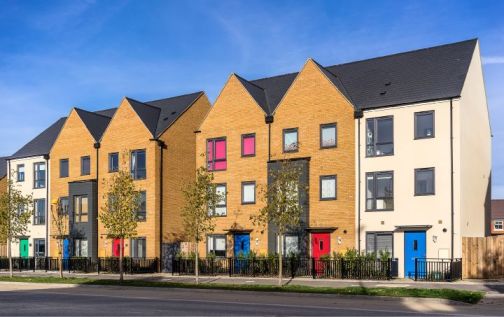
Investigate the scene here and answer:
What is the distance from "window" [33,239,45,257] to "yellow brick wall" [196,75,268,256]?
15.9m

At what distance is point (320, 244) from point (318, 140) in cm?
568

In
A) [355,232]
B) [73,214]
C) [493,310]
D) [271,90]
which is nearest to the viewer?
[493,310]

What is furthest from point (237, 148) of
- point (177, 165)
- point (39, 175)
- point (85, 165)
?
point (39, 175)

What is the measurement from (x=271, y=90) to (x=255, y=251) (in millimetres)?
10561

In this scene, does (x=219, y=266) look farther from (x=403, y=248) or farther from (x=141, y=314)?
(x=141, y=314)

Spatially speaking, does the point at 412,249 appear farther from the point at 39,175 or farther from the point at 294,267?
the point at 39,175

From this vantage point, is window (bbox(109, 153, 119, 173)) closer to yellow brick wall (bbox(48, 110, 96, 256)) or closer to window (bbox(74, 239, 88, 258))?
yellow brick wall (bbox(48, 110, 96, 256))

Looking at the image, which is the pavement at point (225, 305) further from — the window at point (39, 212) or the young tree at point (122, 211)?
the window at point (39, 212)

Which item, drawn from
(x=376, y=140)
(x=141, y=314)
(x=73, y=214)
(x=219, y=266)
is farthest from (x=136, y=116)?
(x=141, y=314)

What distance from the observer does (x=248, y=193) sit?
38719 millimetres

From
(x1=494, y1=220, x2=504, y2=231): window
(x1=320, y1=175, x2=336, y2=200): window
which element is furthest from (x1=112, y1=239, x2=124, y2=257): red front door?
(x1=494, y1=220, x2=504, y2=231): window

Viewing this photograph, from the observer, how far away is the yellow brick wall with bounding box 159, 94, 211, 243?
4291 cm

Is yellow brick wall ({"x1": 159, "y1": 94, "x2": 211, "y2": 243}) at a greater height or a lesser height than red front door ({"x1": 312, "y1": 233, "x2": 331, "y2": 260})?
greater

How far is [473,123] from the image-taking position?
3497 cm
